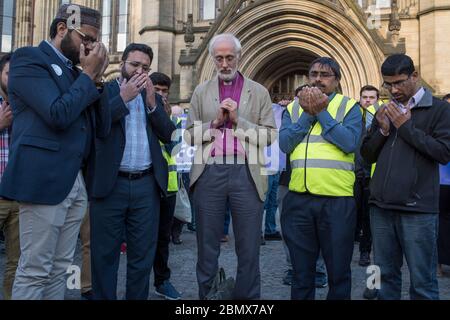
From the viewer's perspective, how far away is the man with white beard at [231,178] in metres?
3.47

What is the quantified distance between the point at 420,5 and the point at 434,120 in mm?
12024

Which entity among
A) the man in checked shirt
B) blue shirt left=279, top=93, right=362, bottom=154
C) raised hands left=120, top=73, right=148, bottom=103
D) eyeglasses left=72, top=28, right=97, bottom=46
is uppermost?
eyeglasses left=72, top=28, right=97, bottom=46

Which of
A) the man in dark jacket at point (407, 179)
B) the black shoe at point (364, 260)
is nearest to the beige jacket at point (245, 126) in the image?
the man in dark jacket at point (407, 179)

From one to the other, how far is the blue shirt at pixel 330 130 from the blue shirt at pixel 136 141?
1.13 meters

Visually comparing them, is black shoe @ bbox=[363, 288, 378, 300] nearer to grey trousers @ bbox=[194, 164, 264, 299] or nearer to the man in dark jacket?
the man in dark jacket

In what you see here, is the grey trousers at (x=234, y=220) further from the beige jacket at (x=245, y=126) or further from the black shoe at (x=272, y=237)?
the black shoe at (x=272, y=237)

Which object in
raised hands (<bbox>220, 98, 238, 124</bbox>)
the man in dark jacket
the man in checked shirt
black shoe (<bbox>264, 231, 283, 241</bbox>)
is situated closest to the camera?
the man in dark jacket

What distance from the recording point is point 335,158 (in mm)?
3461

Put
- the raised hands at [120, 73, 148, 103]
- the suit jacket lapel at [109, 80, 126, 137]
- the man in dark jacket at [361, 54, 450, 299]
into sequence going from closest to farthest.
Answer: the man in dark jacket at [361, 54, 450, 299], the raised hands at [120, 73, 148, 103], the suit jacket lapel at [109, 80, 126, 137]

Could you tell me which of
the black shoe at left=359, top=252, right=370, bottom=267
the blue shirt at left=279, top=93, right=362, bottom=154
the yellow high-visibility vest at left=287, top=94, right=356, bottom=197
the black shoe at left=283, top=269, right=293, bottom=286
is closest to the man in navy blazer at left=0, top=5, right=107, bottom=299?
the blue shirt at left=279, top=93, right=362, bottom=154

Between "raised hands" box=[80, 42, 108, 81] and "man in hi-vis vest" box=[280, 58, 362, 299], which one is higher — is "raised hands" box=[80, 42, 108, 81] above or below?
above

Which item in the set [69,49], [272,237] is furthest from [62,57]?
[272,237]

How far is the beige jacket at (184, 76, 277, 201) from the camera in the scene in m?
3.49
